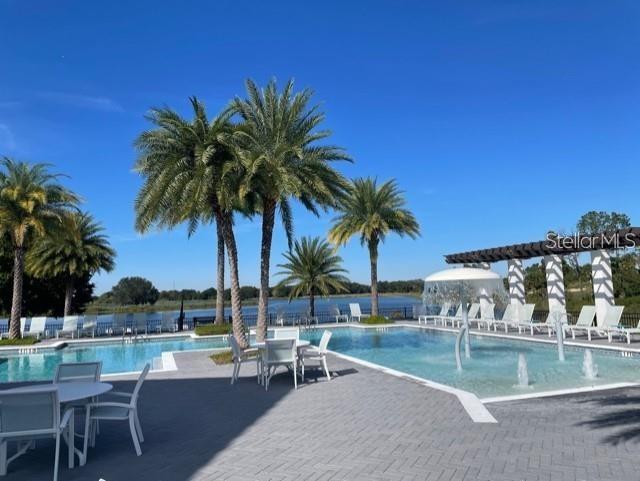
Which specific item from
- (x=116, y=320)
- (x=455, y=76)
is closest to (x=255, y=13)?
(x=455, y=76)

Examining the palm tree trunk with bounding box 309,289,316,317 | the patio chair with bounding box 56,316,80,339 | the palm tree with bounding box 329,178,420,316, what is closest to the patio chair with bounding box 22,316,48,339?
the patio chair with bounding box 56,316,80,339

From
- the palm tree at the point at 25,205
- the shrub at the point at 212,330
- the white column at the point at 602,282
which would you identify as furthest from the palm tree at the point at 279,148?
the palm tree at the point at 25,205

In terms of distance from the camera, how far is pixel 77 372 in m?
6.29

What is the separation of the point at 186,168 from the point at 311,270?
16.1m

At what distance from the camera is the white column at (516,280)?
22.9 meters

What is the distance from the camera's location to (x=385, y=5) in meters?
13.6

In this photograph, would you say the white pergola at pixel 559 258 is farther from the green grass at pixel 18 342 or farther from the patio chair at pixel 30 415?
the green grass at pixel 18 342

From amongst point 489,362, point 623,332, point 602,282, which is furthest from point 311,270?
point 623,332

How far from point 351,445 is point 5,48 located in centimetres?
1324

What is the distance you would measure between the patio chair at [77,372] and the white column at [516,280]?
20734 mm

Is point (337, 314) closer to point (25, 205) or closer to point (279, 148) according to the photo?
point (279, 148)

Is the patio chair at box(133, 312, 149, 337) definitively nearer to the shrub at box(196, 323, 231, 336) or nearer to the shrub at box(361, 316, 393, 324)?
the shrub at box(196, 323, 231, 336)

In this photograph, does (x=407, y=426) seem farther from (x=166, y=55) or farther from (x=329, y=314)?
(x=329, y=314)

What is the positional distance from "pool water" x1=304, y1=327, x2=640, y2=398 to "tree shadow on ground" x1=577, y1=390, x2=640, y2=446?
124 cm
